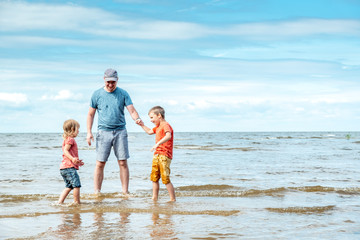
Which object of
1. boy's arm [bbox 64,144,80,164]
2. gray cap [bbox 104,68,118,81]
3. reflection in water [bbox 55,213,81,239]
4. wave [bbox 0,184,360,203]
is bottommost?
wave [bbox 0,184,360,203]

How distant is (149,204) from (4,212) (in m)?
2.02

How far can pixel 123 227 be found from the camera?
4824 millimetres

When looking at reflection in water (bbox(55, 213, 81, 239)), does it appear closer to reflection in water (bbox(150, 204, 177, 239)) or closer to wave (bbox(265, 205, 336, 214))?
reflection in water (bbox(150, 204, 177, 239))

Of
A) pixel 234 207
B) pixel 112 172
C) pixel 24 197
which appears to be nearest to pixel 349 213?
pixel 234 207

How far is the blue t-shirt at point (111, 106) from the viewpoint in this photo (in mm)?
7336

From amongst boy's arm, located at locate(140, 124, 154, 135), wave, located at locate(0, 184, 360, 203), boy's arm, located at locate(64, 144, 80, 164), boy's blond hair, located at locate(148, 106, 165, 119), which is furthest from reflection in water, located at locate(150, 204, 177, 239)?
wave, located at locate(0, 184, 360, 203)

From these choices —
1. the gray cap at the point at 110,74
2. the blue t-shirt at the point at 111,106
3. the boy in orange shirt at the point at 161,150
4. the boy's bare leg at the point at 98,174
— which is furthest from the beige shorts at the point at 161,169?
the gray cap at the point at 110,74

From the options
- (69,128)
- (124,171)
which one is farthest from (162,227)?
(124,171)

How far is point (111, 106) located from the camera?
732 centimetres

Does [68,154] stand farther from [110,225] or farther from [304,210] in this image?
[304,210]

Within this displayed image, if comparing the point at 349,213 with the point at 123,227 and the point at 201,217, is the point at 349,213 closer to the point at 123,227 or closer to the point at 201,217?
the point at 201,217

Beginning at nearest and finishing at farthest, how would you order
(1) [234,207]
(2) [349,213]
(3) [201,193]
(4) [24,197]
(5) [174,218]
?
1. (5) [174,218]
2. (2) [349,213]
3. (1) [234,207]
4. (4) [24,197]
5. (3) [201,193]

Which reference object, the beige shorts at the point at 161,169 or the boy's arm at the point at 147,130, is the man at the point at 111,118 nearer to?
the boy's arm at the point at 147,130

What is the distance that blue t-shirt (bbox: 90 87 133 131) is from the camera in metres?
7.34
